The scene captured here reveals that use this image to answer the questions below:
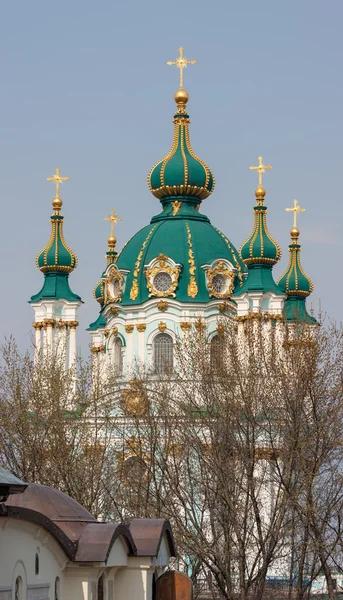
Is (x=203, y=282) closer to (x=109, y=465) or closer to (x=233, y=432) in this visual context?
(x=109, y=465)

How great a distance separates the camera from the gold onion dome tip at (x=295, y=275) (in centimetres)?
6631

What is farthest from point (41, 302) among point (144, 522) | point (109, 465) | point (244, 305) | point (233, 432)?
point (144, 522)

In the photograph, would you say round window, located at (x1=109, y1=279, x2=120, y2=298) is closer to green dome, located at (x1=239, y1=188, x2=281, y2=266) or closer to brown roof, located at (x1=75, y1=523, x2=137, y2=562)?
green dome, located at (x1=239, y1=188, x2=281, y2=266)

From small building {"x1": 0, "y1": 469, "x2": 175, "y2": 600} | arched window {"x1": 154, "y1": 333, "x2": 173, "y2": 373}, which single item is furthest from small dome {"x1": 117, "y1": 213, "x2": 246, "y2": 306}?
small building {"x1": 0, "y1": 469, "x2": 175, "y2": 600}

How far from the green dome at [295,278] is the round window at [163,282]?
7670mm

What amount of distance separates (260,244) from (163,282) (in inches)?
166

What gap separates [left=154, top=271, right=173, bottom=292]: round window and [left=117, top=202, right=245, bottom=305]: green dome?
353 mm

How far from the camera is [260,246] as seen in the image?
58.7m

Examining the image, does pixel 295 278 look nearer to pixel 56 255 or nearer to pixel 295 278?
pixel 295 278

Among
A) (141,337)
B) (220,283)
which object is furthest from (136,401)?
(220,283)

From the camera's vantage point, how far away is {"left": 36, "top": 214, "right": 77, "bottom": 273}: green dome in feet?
208

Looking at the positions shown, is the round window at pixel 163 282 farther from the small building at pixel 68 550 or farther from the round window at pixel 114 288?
the small building at pixel 68 550

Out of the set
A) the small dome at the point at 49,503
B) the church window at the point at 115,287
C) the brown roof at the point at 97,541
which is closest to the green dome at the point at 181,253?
the church window at the point at 115,287

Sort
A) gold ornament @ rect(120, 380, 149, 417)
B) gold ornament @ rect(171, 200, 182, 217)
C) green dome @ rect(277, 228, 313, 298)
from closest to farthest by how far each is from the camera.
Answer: gold ornament @ rect(120, 380, 149, 417) < gold ornament @ rect(171, 200, 182, 217) < green dome @ rect(277, 228, 313, 298)
